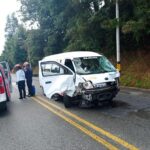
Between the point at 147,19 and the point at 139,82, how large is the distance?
11.3 feet

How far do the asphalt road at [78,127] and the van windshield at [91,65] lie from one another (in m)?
1.25

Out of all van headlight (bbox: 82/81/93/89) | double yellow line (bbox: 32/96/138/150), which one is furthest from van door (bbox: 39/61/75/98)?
double yellow line (bbox: 32/96/138/150)

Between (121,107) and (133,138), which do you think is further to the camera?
(121,107)

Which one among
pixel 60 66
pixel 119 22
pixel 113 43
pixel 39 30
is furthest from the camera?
pixel 39 30

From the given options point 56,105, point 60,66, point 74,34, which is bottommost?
point 56,105

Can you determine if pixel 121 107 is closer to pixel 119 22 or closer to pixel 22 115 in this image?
pixel 22 115

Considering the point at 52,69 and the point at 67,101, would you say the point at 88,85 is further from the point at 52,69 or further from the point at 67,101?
the point at 52,69

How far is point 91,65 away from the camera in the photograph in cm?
1028

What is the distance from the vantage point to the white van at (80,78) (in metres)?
9.27

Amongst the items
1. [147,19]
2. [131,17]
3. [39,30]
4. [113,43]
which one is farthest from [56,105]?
[39,30]

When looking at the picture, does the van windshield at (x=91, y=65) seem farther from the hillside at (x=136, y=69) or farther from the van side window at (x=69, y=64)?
the hillside at (x=136, y=69)

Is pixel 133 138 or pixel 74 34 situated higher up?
pixel 74 34

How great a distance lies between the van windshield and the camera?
9.97 m

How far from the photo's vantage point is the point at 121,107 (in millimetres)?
9305
